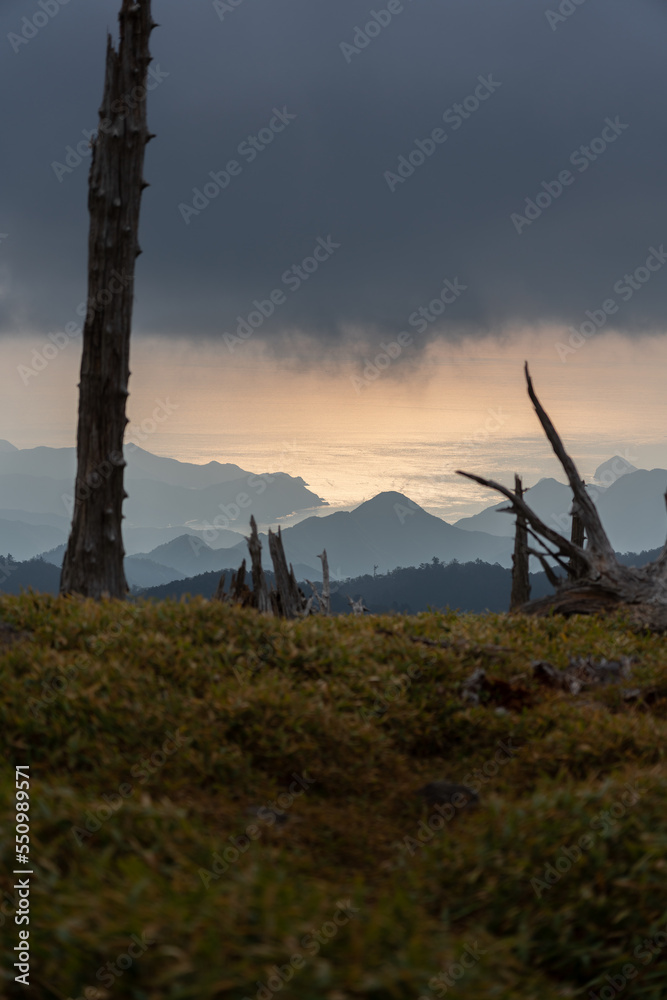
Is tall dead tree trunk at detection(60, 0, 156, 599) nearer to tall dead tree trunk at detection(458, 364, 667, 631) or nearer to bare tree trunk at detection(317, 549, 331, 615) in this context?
tall dead tree trunk at detection(458, 364, 667, 631)

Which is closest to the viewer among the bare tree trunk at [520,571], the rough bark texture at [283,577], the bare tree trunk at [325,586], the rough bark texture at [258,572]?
the rough bark texture at [258,572]

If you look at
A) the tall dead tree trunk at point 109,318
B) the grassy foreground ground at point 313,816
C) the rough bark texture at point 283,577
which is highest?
the tall dead tree trunk at point 109,318

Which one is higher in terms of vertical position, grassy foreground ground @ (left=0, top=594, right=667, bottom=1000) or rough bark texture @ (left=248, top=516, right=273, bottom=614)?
rough bark texture @ (left=248, top=516, right=273, bottom=614)

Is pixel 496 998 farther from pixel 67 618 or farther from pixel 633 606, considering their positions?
pixel 633 606

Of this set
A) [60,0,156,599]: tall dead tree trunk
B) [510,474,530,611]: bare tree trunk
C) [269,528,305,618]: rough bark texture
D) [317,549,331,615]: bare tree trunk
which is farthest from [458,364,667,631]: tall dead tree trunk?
[510,474,530,611]: bare tree trunk

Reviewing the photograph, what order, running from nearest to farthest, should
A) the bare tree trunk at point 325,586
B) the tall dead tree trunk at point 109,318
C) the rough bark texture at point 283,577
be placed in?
the tall dead tree trunk at point 109,318, the rough bark texture at point 283,577, the bare tree trunk at point 325,586

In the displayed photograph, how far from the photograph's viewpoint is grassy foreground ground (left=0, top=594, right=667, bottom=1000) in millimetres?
2238

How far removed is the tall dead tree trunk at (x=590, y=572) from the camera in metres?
7.87

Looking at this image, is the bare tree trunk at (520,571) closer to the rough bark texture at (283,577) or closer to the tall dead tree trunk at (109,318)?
the rough bark texture at (283,577)

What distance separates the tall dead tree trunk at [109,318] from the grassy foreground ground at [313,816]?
76.4 inches

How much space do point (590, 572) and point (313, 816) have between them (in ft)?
19.2

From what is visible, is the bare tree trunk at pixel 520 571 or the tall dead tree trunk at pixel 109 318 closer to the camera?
the tall dead tree trunk at pixel 109 318

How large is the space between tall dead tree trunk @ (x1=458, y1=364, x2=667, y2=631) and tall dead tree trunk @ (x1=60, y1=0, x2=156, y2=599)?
4082mm

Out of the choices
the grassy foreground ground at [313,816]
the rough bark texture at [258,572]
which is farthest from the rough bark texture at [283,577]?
the grassy foreground ground at [313,816]
